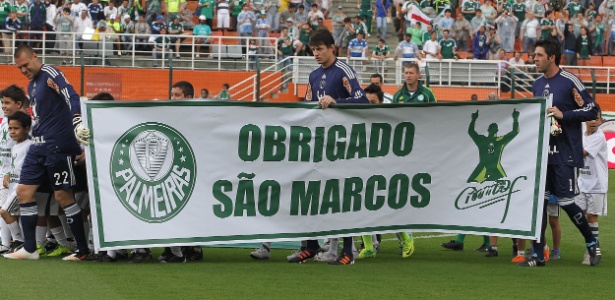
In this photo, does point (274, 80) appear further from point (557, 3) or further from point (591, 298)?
point (591, 298)

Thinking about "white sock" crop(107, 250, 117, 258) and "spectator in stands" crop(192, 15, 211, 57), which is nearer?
"white sock" crop(107, 250, 117, 258)

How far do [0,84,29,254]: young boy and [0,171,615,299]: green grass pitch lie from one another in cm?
62

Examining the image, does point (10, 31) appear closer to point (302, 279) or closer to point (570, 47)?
point (570, 47)

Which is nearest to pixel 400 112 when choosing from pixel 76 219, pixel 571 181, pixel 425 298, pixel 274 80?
pixel 571 181

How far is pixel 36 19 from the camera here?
3400cm

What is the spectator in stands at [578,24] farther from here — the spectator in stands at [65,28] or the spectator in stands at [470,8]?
the spectator in stands at [65,28]

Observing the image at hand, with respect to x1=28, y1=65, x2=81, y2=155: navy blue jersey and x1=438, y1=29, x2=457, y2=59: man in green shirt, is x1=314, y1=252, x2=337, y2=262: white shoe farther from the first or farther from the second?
x1=438, y1=29, x2=457, y2=59: man in green shirt

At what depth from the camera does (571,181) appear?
38.1ft

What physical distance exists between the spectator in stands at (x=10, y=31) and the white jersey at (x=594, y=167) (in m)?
23.3

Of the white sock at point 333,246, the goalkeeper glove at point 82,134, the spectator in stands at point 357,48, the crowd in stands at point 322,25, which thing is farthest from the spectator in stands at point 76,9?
the goalkeeper glove at point 82,134

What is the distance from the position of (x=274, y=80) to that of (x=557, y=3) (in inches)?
429

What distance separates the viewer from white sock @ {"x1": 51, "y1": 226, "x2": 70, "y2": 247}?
479 inches

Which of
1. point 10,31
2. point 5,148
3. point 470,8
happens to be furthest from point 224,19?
point 5,148

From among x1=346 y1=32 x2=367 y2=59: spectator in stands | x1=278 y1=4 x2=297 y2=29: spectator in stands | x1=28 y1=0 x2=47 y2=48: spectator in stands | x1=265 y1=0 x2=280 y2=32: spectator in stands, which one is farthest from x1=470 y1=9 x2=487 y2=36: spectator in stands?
x1=28 y1=0 x2=47 y2=48: spectator in stands
